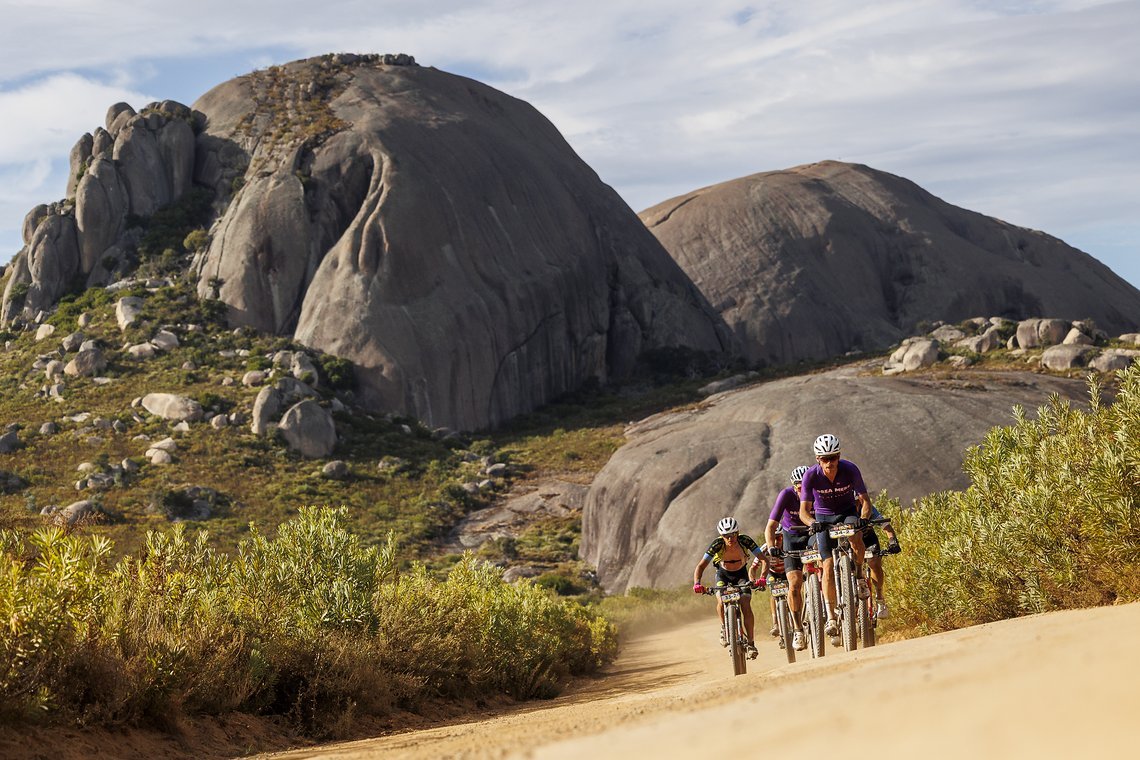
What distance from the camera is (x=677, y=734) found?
6.57 meters

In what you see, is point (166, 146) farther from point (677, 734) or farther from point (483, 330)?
point (677, 734)

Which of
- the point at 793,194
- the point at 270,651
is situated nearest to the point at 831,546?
the point at 270,651

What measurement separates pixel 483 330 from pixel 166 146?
26.5 m

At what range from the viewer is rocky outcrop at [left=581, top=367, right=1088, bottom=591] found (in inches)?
1521

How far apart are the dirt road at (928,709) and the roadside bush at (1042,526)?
2.49 metres

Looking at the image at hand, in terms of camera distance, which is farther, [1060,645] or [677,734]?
[1060,645]

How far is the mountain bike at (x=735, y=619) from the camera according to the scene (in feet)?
48.5

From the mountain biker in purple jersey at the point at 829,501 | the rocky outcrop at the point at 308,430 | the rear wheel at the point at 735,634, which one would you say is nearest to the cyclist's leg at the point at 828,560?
the mountain biker in purple jersey at the point at 829,501

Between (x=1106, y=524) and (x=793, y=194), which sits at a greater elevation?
(x=793, y=194)

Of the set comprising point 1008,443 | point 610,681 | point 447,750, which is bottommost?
point 610,681

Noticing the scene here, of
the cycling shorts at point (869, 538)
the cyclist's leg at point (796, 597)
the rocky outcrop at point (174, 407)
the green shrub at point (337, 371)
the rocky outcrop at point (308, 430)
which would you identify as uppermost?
the green shrub at point (337, 371)

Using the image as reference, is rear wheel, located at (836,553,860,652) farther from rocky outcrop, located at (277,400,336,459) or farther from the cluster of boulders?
rocky outcrop, located at (277,400,336,459)

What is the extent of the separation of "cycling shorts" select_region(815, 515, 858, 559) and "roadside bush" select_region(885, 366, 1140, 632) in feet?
8.55

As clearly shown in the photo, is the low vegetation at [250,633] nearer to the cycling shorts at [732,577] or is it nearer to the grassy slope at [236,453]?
the cycling shorts at [732,577]
